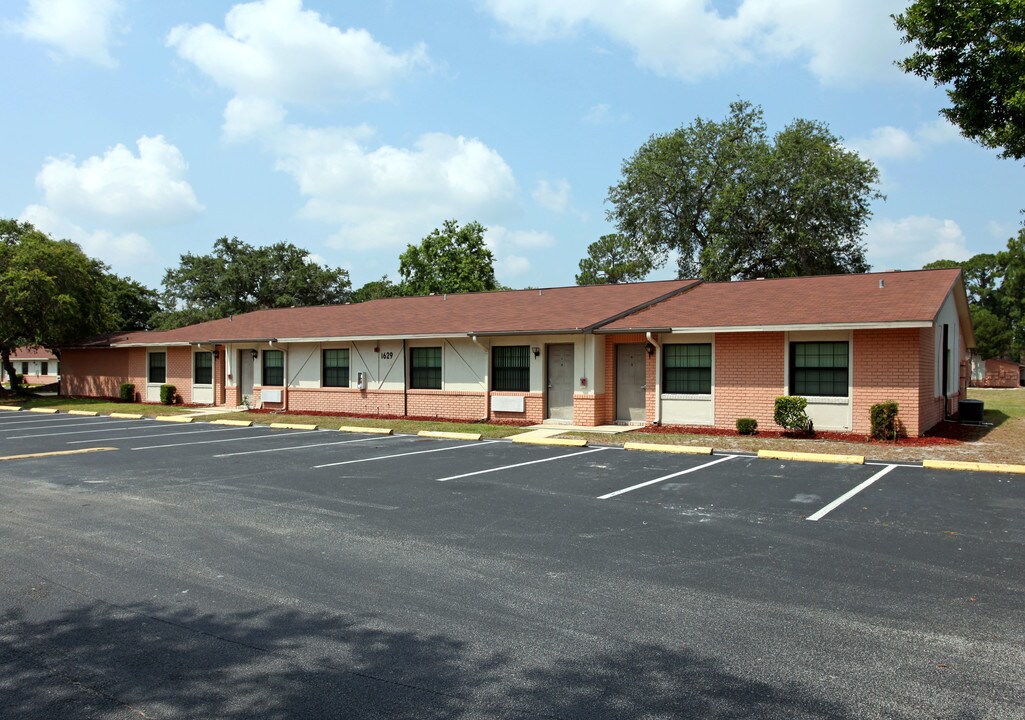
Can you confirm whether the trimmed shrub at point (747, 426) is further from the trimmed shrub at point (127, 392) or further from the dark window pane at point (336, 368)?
the trimmed shrub at point (127, 392)

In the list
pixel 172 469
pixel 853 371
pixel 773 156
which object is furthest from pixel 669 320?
pixel 773 156

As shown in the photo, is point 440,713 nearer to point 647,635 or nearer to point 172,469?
point 647,635

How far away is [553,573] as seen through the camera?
21.1 ft

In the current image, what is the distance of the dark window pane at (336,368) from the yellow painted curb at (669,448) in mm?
12555

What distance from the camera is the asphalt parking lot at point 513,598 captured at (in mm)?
4074

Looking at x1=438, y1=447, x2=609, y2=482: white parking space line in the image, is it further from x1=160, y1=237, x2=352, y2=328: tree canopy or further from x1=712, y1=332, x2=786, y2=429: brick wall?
x1=160, y1=237, x2=352, y2=328: tree canopy

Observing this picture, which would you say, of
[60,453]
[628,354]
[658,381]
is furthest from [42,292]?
[658,381]

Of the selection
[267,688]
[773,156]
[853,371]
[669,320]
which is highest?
[773,156]

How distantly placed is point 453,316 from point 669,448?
36.7 ft

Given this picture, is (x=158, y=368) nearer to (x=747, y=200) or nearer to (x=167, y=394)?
(x=167, y=394)

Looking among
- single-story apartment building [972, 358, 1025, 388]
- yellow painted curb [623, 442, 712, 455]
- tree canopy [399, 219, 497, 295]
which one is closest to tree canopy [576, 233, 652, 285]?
tree canopy [399, 219, 497, 295]

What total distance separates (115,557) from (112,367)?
31286 mm

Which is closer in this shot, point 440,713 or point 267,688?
point 440,713

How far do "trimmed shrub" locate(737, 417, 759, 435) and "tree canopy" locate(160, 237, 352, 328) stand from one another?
147ft
